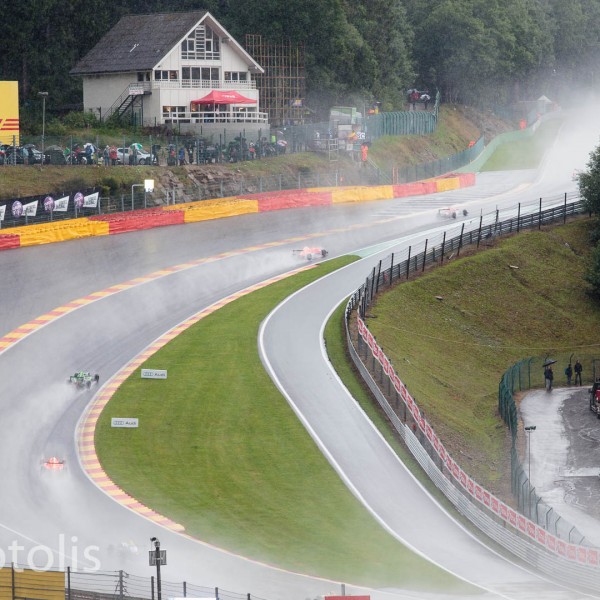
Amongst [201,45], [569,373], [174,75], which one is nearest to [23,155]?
[174,75]

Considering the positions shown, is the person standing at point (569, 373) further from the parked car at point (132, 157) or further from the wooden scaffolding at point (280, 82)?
the wooden scaffolding at point (280, 82)

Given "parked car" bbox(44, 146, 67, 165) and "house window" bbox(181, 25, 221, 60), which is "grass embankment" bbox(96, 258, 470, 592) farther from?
"house window" bbox(181, 25, 221, 60)

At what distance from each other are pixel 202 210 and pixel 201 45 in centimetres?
2430

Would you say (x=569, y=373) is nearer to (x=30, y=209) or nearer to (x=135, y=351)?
(x=135, y=351)

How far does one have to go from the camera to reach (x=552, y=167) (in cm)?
11431

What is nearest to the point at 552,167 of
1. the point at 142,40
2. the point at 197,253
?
the point at 142,40

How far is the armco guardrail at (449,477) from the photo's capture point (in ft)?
112

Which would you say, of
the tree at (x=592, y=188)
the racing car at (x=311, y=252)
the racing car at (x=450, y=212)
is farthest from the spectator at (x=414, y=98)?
the racing car at (x=311, y=252)

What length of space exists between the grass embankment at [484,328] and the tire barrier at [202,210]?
1189 centimetres

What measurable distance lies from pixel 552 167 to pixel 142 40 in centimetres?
3879

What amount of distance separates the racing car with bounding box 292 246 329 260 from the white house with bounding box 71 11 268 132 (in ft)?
70.7

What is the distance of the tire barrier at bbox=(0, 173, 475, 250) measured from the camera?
64.8 m

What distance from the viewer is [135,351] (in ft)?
166

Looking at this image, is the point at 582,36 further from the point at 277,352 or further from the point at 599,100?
the point at 277,352
